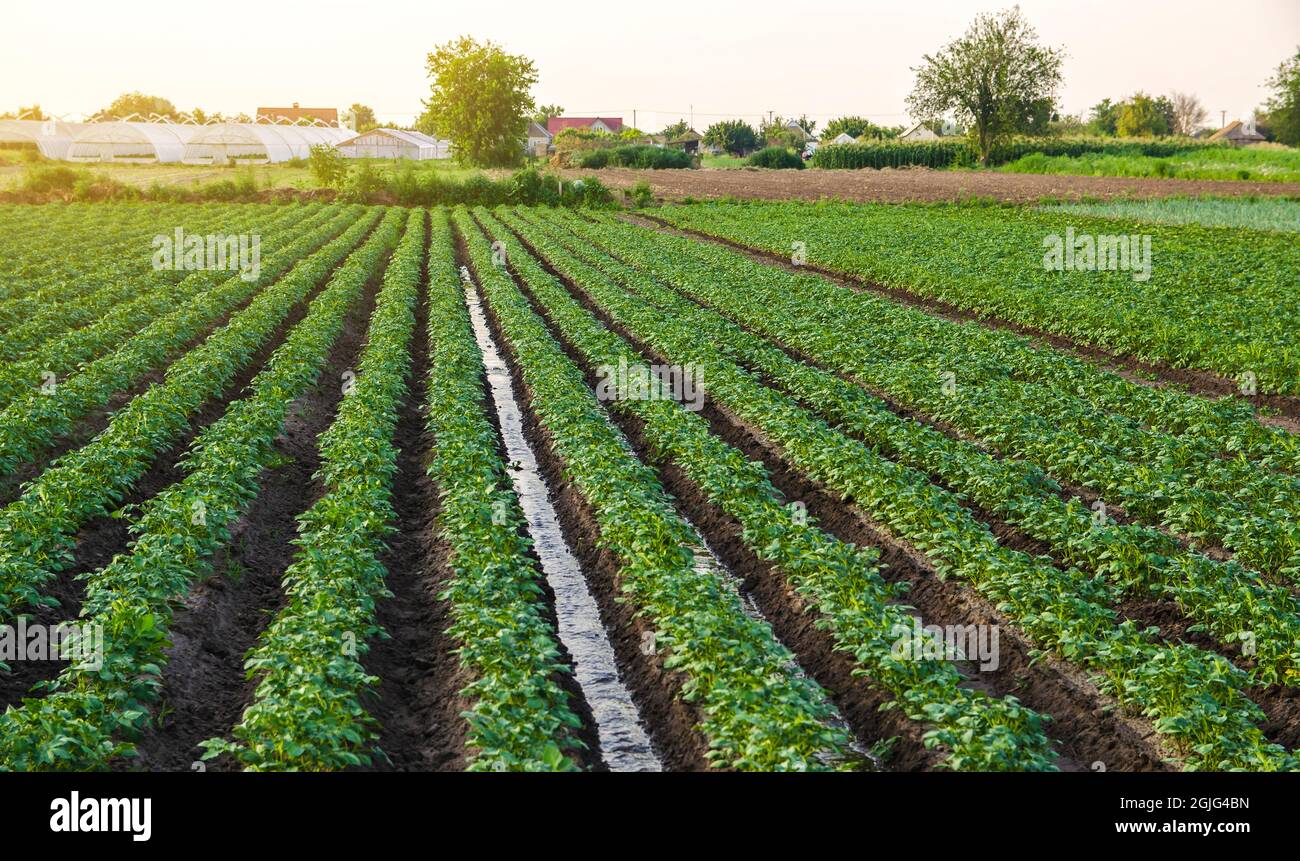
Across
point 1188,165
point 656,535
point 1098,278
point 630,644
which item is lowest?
point 630,644

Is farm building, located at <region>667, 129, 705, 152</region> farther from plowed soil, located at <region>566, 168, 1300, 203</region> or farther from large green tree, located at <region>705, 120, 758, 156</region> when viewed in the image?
plowed soil, located at <region>566, 168, 1300, 203</region>

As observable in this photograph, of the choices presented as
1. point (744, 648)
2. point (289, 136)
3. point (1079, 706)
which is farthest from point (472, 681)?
point (289, 136)

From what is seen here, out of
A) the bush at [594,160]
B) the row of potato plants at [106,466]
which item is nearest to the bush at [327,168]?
the bush at [594,160]

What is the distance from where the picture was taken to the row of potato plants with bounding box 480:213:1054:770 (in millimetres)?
6430

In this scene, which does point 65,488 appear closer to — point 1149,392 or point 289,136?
point 1149,392

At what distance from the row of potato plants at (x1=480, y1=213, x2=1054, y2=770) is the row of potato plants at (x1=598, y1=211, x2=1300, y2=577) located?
3.15 metres

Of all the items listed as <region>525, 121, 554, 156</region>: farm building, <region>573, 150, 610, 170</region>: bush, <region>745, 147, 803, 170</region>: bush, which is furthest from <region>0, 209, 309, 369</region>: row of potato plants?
<region>525, 121, 554, 156</region>: farm building

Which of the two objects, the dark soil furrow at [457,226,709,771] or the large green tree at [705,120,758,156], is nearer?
the dark soil furrow at [457,226,709,771]

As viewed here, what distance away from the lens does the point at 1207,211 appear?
1565 inches

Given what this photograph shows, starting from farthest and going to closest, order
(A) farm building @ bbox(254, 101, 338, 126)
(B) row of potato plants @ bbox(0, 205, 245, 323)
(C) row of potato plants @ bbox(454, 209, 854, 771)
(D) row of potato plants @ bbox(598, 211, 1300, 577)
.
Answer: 1. (A) farm building @ bbox(254, 101, 338, 126)
2. (B) row of potato plants @ bbox(0, 205, 245, 323)
3. (D) row of potato plants @ bbox(598, 211, 1300, 577)
4. (C) row of potato plants @ bbox(454, 209, 854, 771)

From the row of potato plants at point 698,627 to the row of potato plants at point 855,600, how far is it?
50 centimetres

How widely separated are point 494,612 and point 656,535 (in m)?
2.23

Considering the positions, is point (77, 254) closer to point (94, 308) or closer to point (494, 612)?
point (94, 308)

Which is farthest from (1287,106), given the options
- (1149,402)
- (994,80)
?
(1149,402)
